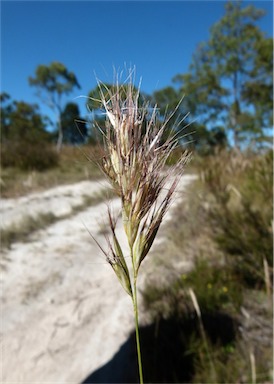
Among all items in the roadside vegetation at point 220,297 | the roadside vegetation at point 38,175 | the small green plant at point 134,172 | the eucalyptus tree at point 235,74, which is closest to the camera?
the small green plant at point 134,172

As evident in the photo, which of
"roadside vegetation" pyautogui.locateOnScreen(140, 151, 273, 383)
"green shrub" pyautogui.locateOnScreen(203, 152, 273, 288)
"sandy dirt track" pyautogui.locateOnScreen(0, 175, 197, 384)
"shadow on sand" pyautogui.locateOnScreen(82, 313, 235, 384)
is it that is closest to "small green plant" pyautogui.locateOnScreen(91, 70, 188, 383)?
"sandy dirt track" pyautogui.locateOnScreen(0, 175, 197, 384)

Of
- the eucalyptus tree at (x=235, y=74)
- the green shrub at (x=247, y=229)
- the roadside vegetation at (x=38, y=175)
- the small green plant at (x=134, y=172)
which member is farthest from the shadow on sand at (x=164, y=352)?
the eucalyptus tree at (x=235, y=74)

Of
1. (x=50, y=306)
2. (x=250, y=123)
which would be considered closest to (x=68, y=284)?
(x=50, y=306)

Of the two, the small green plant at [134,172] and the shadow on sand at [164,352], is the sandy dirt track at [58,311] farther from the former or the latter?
the small green plant at [134,172]

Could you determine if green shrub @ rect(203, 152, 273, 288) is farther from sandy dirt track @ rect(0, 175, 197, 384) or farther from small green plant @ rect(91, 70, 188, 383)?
small green plant @ rect(91, 70, 188, 383)

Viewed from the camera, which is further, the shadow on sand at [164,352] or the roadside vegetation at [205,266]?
the shadow on sand at [164,352]

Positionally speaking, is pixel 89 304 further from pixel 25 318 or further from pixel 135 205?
pixel 135 205

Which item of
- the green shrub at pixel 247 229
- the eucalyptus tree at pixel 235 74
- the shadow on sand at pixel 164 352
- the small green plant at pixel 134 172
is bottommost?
the shadow on sand at pixel 164 352
